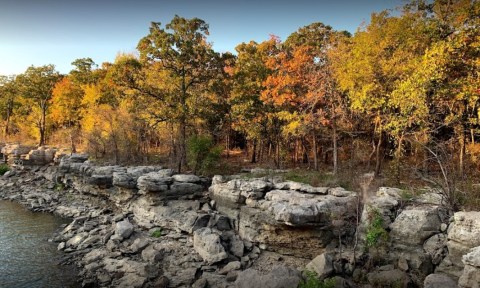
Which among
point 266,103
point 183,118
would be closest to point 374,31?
point 266,103

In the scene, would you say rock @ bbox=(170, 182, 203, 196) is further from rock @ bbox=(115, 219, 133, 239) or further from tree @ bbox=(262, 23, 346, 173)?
tree @ bbox=(262, 23, 346, 173)

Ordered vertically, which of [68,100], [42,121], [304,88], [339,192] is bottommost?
[339,192]

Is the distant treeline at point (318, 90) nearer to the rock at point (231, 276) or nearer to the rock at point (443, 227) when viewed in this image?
the rock at point (443, 227)

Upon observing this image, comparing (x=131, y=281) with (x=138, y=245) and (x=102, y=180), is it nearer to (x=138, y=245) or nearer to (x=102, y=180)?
(x=138, y=245)

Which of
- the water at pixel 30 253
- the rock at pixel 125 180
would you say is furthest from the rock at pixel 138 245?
the rock at pixel 125 180

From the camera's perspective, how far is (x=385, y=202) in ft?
49.1

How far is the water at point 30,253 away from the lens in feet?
49.0

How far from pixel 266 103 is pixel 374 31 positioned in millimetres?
9095

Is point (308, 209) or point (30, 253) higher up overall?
point (308, 209)

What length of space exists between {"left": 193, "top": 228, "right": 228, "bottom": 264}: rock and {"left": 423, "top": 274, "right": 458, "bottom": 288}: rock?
8788 mm

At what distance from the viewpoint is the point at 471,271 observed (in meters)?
10.7

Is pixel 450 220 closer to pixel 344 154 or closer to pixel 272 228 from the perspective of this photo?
pixel 272 228

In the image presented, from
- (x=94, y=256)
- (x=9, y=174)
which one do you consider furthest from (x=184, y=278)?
(x=9, y=174)

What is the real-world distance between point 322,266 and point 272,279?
8.26 ft
